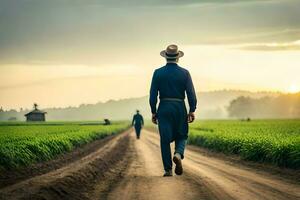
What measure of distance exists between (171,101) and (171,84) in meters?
0.41

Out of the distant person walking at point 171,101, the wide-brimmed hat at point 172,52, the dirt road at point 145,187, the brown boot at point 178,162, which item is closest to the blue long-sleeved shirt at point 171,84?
the distant person walking at point 171,101

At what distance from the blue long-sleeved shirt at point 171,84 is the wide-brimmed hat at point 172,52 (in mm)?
204

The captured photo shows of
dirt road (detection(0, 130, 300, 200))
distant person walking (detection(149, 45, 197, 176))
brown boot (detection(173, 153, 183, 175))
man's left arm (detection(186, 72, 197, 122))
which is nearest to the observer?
dirt road (detection(0, 130, 300, 200))

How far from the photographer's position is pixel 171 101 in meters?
11.3

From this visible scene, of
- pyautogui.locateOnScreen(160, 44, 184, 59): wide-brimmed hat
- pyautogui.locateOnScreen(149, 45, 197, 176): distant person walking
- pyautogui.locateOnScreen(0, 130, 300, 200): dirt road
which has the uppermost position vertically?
pyautogui.locateOnScreen(160, 44, 184, 59): wide-brimmed hat

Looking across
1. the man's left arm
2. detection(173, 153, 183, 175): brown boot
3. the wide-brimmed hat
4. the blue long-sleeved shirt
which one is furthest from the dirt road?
the wide-brimmed hat

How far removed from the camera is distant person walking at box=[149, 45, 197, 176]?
1122 centimetres

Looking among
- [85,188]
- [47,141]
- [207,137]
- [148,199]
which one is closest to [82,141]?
[207,137]

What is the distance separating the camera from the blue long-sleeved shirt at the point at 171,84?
1123cm

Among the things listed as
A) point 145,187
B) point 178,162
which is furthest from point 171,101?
point 145,187

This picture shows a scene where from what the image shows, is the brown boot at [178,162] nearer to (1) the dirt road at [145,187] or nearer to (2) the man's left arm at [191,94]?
(1) the dirt road at [145,187]

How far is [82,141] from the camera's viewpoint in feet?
107

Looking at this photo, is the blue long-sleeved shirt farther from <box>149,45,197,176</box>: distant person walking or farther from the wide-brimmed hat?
the wide-brimmed hat

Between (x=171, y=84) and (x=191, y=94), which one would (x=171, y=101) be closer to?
(x=171, y=84)
